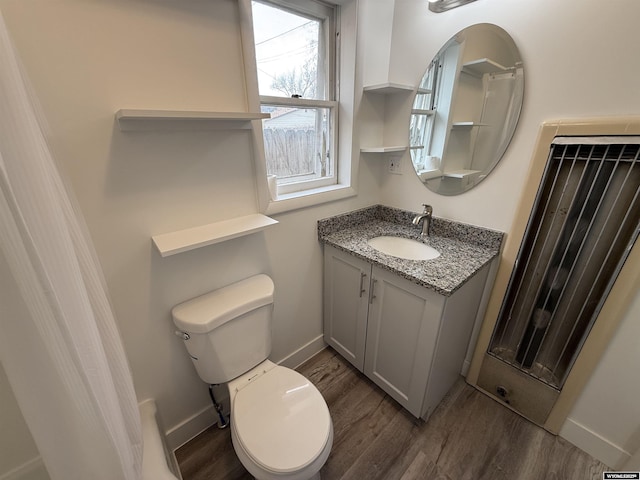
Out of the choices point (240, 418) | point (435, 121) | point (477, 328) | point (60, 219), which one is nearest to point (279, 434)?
point (240, 418)

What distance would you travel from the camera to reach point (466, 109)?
1.32 metres

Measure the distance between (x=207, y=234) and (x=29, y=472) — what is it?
745mm

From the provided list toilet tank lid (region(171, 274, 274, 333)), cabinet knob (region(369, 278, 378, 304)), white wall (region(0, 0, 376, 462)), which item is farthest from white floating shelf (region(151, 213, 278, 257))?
cabinet knob (region(369, 278, 378, 304))

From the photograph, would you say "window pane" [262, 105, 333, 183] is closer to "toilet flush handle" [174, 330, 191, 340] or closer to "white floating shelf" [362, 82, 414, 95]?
"white floating shelf" [362, 82, 414, 95]

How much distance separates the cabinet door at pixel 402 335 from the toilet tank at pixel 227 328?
0.56 meters

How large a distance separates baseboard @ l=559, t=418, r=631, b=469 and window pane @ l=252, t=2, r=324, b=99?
212cm

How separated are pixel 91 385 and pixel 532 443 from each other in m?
1.82

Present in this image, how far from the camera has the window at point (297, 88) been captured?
4.06 ft

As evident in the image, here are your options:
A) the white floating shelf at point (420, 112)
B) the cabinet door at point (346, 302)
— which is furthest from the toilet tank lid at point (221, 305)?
the white floating shelf at point (420, 112)

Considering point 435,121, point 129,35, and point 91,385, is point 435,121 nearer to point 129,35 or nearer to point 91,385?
point 129,35

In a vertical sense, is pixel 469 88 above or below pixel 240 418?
above

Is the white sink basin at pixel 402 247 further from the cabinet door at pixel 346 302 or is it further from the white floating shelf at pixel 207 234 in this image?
the white floating shelf at pixel 207 234

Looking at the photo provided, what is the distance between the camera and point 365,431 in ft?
4.48

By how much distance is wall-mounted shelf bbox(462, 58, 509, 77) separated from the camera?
3.87 feet
